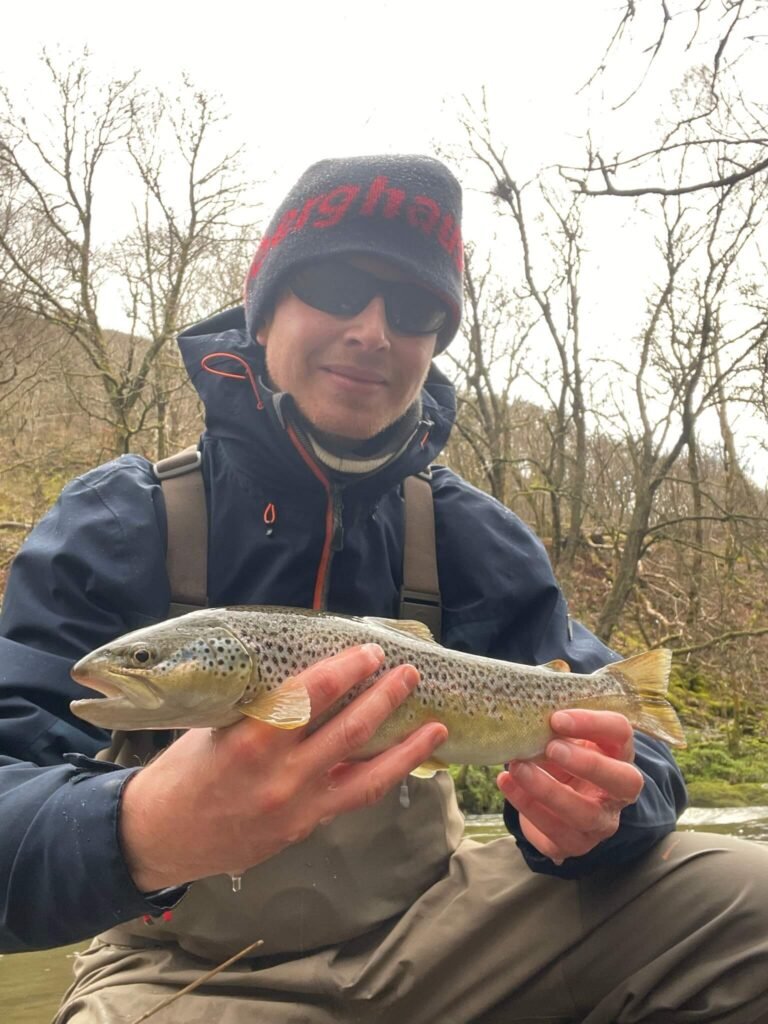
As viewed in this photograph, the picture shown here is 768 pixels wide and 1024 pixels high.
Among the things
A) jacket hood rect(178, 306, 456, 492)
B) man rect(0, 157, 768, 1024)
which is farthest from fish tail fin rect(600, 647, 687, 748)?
jacket hood rect(178, 306, 456, 492)

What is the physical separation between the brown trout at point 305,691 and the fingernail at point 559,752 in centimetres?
5

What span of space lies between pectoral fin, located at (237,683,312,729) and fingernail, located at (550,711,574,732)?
2.62ft

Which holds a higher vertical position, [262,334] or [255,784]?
[262,334]

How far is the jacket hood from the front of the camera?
2.74 metres

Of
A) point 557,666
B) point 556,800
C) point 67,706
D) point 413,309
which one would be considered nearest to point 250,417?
point 413,309

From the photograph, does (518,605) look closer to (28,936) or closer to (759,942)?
(759,942)

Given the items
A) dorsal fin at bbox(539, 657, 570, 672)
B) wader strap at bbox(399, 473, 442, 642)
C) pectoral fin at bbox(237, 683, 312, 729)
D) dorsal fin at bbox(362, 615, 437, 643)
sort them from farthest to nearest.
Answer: wader strap at bbox(399, 473, 442, 642) < dorsal fin at bbox(539, 657, 570, 672) < dorsal fin at bbox(362, 615, 437, 643) < pectoral fin at bbox(237, 683, 312, 729)

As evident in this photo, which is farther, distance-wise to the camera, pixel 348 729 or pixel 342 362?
pixel 342 362

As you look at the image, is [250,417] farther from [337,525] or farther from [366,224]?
[366,224]

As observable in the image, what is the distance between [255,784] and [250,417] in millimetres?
1336

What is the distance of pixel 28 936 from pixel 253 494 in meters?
1.31

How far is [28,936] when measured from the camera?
195cm

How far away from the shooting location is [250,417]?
2.76 metres

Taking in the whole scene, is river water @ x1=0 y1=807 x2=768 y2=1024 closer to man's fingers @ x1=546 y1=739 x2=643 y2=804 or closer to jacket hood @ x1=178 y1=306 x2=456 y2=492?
man's fingers @ x1=546 y1=739 x2=643 y2=804
